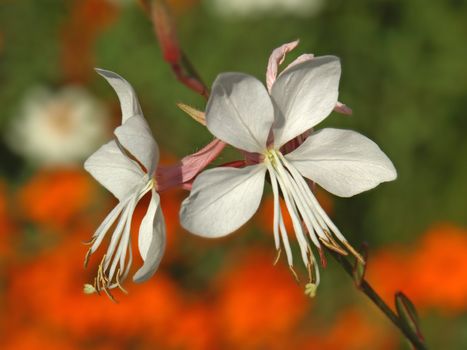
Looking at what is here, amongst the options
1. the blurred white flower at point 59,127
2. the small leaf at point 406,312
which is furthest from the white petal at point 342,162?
the blurred white flower at point 59,127

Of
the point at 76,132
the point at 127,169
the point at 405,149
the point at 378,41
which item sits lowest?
the point at 76,132

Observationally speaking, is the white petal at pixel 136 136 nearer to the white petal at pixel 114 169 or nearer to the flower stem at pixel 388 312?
the white petal at pixel 114 169

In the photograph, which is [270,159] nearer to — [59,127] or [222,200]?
[222,200]

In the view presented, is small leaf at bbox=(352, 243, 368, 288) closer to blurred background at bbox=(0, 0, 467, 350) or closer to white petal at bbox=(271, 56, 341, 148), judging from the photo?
white petal at bbox=(271, 56, 341, 148)

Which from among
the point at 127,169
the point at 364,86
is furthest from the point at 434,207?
the point at 127,169

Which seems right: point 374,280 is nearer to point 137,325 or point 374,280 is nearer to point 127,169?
point 137,325

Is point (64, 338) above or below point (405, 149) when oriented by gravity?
below

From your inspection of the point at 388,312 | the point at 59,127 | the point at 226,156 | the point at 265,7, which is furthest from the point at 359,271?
the point at 59,127
